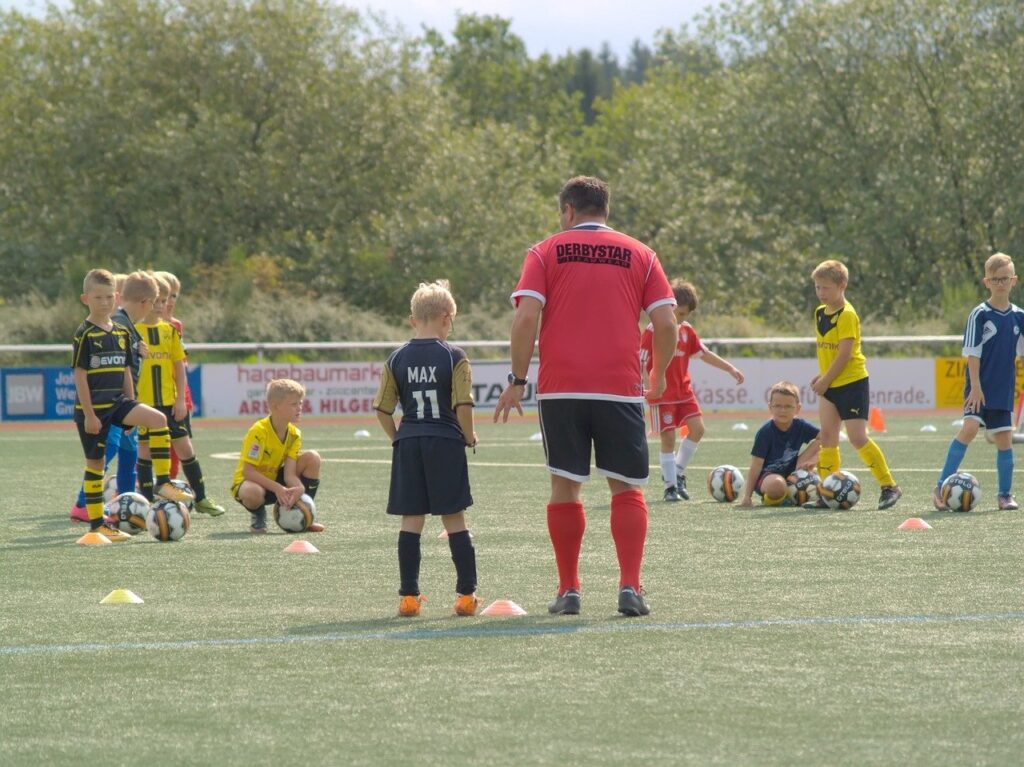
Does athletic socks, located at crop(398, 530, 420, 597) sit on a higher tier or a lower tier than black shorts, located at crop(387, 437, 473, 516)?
lower

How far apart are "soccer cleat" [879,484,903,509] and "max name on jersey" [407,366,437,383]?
19.6ft

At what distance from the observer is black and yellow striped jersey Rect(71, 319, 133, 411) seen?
1127cm

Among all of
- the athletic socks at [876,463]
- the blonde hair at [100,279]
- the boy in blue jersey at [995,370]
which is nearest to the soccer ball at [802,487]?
the athletic socks at [876,463]

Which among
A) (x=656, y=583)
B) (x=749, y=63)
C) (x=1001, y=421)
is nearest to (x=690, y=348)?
(x=1001, y=421)

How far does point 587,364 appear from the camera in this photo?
7.54 m

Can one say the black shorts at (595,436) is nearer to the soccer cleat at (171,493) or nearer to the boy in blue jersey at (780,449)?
the boy in blue jersey at (780,449)

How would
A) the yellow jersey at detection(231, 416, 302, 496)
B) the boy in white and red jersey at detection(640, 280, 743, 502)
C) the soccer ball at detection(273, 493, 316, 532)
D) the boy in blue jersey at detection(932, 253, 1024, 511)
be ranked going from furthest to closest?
the boy in white and red jersey at detection(640, 280, 743, 502) → the boy in blue jersey at detection(932, 253, 1024, 511) → the yellow jersey at detection(231, 416, 302, 496) → the soccer ball at detection(273, 493, 316, 532)

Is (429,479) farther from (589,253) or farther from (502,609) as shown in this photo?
(589,253)

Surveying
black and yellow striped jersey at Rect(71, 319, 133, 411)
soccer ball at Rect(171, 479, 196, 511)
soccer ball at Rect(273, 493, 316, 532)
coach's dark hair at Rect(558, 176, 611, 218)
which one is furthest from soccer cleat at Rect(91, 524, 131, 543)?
coach's dark hair at Rect(558, 176, 611, 218)

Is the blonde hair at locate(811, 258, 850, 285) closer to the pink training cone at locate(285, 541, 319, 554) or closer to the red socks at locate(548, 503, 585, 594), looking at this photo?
the pink training cone at locate(285, 541, 319, 554)

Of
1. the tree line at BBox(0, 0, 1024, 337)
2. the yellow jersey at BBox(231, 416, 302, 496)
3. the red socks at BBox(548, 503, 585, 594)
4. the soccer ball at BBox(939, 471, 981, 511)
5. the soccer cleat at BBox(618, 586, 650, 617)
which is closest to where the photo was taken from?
the soccer cleat at BBox(618, 586, 650, 617)

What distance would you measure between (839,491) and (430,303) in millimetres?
5784

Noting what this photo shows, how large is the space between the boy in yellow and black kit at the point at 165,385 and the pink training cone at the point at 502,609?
5.72 meters

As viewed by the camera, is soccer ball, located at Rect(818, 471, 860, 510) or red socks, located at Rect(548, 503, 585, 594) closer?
red socks, located at Rect(548, 503, 585, 594)
